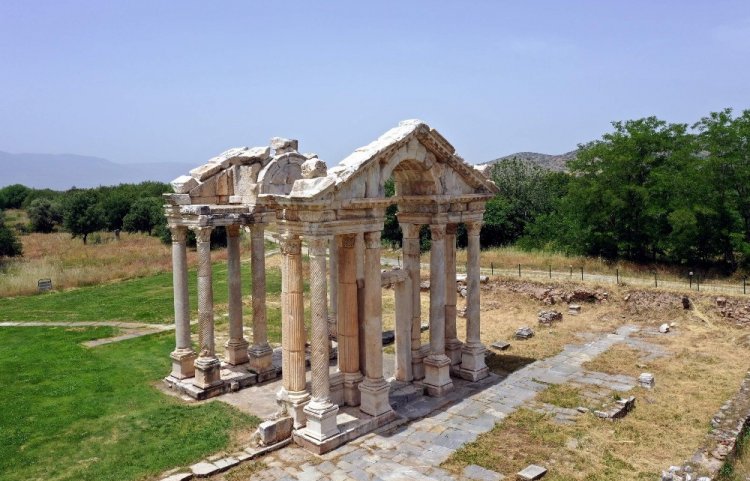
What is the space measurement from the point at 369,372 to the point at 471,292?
15.2ft

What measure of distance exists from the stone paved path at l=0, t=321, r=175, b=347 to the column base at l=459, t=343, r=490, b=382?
1305 cm

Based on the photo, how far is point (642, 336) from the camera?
21.8 m

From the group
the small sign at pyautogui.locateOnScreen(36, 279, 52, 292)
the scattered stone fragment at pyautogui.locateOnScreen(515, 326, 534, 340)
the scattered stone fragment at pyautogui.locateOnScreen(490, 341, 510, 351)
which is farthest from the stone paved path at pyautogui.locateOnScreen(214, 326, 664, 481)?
the small sign at pyautogui.locateOnScreen(36, 279, 52, 292)

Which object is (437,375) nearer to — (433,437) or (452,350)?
(452,350)

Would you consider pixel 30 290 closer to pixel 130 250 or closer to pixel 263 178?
pixel 130 250

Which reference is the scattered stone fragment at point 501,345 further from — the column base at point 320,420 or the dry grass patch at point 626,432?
the column base at point 320,420

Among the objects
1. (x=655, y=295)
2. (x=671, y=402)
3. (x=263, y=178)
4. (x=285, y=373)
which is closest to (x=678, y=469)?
(x=671, y=402)

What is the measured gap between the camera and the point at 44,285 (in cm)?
3369

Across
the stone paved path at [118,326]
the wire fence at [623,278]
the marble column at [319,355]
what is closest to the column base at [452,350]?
the marble column at [319,355]

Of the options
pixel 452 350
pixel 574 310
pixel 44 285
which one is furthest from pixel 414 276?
pixel 44 285

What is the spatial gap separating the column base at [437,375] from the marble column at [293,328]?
3776 millimetres

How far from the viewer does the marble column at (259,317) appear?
17.1 m

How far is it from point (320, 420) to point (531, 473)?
446 centimetres

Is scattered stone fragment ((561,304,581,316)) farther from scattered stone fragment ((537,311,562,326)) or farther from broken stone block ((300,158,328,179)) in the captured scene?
broken stone block ((300,158,328,179))
